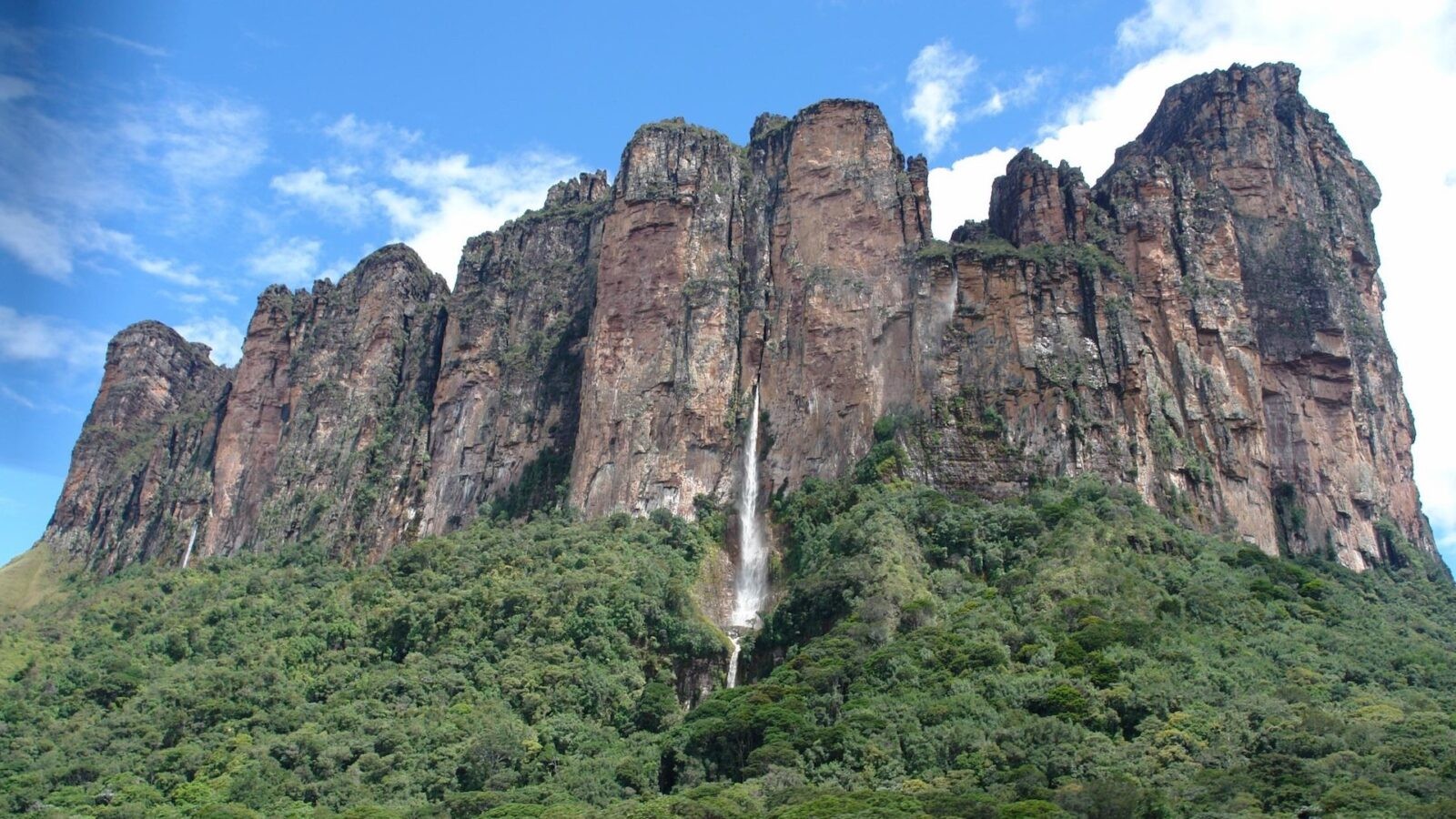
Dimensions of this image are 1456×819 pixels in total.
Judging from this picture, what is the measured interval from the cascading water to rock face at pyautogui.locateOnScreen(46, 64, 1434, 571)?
2.34 feet

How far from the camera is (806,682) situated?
58969 mm

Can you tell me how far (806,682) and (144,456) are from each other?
76141 mm

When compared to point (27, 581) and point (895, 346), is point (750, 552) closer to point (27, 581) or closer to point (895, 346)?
point (895, 346)

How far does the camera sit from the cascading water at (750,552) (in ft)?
246

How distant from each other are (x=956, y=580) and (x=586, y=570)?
17.8 meters

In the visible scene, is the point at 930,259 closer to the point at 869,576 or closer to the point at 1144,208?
the point at 1144,208

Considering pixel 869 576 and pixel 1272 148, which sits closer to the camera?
pixel 869 576

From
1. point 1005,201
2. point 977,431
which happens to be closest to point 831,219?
point 1005,201

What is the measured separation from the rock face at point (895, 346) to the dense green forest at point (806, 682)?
439 centimetres

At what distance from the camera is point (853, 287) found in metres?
83.9

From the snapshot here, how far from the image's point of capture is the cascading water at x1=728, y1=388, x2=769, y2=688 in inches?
2958

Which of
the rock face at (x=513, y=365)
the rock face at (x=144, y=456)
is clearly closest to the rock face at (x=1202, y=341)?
the rock face at (x=513, y=365)

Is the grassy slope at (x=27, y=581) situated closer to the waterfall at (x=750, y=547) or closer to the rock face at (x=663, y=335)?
the rock face at (x=663, y=335)

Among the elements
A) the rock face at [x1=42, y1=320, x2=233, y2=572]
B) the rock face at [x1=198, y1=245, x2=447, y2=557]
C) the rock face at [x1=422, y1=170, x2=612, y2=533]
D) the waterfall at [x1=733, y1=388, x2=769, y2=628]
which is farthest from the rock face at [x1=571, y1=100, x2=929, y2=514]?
the rock face at [x1=42, y1=320, x2=233, y2=572]
